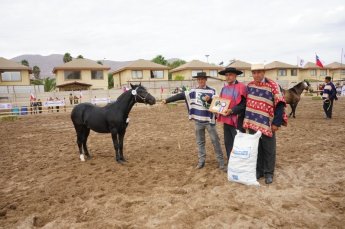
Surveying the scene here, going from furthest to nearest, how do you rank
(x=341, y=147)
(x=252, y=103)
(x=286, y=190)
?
(x=341, y=147)
(x=252, y=103)
(x=286, y=190)

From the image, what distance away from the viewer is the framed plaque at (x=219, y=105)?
492 cm

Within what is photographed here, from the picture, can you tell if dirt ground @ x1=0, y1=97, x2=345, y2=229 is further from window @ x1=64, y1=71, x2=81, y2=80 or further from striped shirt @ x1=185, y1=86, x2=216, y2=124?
window @ x1=64, y1=71, x2=81, y2=80

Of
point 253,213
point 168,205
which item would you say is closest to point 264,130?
point 253,213

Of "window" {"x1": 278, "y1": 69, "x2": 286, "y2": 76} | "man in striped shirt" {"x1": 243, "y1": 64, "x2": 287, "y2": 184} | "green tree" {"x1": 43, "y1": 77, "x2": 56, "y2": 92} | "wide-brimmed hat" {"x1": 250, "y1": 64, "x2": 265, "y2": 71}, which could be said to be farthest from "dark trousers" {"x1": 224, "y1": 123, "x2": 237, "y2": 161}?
"window" {"x1": 278, "y1": 69, "x2": 286, "y2": 76}

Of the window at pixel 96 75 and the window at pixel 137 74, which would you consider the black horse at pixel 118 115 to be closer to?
the window at pixel 96 75

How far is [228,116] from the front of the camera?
5.11 metres

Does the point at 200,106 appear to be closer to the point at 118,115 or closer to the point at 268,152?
the point at 268,152

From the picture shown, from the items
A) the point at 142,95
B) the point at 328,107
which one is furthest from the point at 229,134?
the point at 328,107

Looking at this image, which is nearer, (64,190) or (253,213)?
(253,213)

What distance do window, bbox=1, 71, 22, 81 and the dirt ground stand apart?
107 ft

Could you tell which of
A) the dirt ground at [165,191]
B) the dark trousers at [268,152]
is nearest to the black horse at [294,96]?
the dirt ground at [165,191]

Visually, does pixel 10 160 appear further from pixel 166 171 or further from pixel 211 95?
pixel 211 95

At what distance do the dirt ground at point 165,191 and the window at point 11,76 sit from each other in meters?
32.5

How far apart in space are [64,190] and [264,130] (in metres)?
3.54
